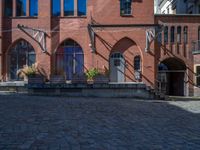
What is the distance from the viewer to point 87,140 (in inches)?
302

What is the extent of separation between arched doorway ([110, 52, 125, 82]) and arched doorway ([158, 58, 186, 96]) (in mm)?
4396

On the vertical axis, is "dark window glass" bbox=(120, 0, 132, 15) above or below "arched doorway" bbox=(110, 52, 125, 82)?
above

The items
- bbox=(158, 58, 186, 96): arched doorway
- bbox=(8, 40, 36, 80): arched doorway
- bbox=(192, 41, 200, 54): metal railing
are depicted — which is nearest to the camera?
bbox=(192, 41, 200, 54): metal railing

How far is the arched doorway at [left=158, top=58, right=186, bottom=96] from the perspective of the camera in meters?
30.5

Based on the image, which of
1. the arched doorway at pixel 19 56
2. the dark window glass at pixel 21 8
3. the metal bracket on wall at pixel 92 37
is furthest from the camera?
the arched doorway at pixel 19 56

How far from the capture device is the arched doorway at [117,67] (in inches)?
1152

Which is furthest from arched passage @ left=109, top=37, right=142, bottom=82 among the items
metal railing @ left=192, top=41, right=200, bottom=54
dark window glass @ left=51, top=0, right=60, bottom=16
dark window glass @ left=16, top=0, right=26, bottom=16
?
dark window glass @ left=16, top=0, right=26, bottom=16

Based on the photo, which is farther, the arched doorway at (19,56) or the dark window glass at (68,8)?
the arched doorway at (19,56)

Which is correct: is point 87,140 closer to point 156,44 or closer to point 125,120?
point 125,120

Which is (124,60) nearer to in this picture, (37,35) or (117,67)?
(117,67)

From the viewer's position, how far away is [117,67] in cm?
2933

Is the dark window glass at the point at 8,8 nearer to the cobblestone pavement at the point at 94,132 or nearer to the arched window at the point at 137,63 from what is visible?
the arched window at the point at 137,63

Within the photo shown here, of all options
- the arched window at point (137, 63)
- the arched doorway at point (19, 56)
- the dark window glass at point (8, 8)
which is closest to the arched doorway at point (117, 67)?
the arched window at point (137, 63)

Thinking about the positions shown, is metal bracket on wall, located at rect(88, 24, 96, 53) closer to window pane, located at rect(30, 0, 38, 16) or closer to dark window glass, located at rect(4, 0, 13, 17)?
window pane, located at rect(30, 0, 38, 16)
